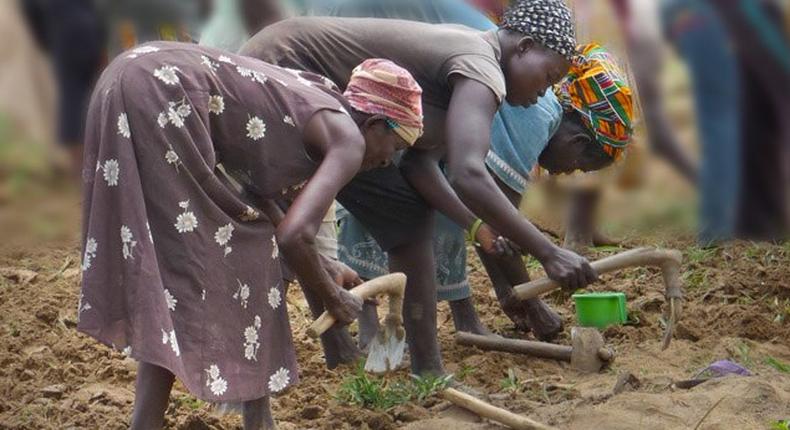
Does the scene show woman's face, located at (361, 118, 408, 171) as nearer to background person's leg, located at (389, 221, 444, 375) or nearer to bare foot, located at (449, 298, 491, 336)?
background person's leg, located at (389, 221, 444, 375)

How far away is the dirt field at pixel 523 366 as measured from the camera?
3.45 meters

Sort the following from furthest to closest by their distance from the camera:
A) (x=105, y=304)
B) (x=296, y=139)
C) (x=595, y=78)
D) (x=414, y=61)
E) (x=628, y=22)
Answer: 1. (x=595, y=78)
2. (x=414, y=61)
3. (x=296, y=139)
4. (x=105, y=304)
5. (x=628, y=22)

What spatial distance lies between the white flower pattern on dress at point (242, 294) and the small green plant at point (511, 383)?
1.15 meters

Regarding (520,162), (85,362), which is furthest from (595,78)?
(85,362)

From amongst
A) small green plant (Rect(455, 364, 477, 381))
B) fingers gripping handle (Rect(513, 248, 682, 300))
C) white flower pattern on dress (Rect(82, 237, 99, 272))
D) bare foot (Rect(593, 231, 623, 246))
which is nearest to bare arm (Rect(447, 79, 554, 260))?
fingers gripping handle (Rect(513, 248, 682, 300))

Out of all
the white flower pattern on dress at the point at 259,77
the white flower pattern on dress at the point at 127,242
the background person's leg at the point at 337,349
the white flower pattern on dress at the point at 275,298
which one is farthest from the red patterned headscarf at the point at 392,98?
the background person's leg at the point at 337,349

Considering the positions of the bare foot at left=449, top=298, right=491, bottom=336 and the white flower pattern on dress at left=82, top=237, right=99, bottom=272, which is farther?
the bare foot at left=449, top=298, right=491, bottom=336

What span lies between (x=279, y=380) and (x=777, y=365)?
1.87 m

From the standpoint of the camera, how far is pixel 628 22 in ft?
4.09

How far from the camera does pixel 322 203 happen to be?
2947 mm

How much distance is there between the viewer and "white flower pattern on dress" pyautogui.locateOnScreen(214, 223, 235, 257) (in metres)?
2.98

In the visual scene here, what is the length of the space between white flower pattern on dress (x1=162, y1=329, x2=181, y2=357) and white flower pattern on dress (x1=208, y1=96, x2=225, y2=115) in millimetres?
544

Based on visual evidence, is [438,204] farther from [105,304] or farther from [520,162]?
[105,304]

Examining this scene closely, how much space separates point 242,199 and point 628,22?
6.36 feet
